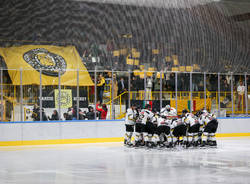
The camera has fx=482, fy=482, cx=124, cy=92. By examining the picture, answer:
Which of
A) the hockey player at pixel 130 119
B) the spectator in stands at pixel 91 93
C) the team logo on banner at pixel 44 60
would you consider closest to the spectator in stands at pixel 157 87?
the spectator in stands at pixel 91 93

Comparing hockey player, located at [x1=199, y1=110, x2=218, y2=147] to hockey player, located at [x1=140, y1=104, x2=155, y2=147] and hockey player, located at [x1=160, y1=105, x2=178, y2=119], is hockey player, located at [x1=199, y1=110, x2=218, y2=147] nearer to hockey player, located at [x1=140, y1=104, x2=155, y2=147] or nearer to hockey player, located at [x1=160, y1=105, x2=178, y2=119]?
hockey player, located at [x1=160, y1=105, x2=178, y2=119]

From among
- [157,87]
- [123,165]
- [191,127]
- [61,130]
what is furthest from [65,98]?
[123,165]

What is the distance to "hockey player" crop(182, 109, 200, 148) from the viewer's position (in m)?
16.3

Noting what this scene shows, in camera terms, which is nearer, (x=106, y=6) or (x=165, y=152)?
(x=165, y=152)

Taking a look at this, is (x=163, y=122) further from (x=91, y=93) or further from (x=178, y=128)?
(x=91, y=93)

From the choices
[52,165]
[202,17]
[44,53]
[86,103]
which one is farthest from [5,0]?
[52,165]

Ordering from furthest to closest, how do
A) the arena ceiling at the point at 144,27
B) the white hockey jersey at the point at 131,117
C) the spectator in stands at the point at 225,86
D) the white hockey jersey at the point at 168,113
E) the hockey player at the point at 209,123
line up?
1. the arena ceiling at the point at 144,27
2. the spectator in stands at the point at 225,86
3. the white hockey jersey at the point at 131,117
4. the hockey player at the point at 209,123
5. the white hockey jersey at the point at 168,113

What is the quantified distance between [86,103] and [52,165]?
29.1 feet

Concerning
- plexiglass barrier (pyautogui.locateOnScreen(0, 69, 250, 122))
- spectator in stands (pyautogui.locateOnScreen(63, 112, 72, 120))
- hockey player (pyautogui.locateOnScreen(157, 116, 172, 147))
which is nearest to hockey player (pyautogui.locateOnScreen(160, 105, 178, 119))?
hockey player (pyautogui.locateOnScreen(157, 116, 172, 147))

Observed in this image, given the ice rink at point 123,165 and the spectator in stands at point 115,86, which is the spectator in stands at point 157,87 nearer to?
the spectator in stands at point 115,86

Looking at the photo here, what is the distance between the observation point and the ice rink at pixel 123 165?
9.40 meters

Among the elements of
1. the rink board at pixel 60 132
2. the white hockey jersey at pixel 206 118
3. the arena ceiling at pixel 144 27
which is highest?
the arena ceiling at pixel 144 27

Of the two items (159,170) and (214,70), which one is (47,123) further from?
(214,70)

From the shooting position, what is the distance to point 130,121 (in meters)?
17.0
